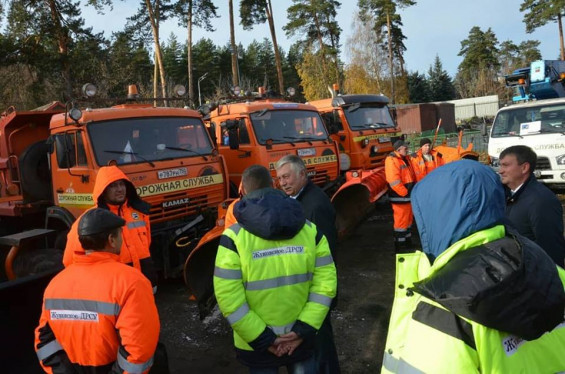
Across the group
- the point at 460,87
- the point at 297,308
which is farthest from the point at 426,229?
the point at 460,87

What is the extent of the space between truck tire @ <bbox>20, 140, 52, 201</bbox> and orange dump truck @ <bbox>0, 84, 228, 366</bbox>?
0.06 ft

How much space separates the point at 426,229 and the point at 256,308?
3.58ft

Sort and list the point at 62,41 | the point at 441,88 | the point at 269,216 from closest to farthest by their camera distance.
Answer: the point at 269,216 → the point at 62,41 → the point at 441,88

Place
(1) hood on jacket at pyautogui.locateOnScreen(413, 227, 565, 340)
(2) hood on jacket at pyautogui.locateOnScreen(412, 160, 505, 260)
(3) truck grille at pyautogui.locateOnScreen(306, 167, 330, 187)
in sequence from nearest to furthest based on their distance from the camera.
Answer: (1) hood on jacket at pyautogui.locateOnScreen(413, 227, 565, 340)
(2) hood on jacket at pyautogui.locateOnScreen(412, 160, 505, 260)
(3) truck grille at pyautogui.locateOnScreen(306, 167, 330, 187)

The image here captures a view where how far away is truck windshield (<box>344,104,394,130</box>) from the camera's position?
920 centimetres

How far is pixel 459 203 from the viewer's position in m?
1.37

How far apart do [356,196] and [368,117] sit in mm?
2459

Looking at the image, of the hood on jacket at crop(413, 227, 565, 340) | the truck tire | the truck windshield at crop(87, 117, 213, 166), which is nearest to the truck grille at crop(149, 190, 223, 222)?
the truck windshield at crop(87, 117, 213, 166)

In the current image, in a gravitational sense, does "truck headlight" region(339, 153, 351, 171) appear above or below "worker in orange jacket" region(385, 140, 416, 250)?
above

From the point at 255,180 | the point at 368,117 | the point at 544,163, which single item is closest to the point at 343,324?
the point at 255,180

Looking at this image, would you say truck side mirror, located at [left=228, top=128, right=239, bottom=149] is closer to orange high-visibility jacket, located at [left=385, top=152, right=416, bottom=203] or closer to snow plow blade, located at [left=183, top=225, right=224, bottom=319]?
orange high-visibility jacket, located at [left=385, top=152, right=416, bottom=203]

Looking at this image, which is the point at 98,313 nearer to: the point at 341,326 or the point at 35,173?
the point at 341,326

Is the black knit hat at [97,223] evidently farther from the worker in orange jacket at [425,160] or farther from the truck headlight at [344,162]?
the truck headlight at [344,162]

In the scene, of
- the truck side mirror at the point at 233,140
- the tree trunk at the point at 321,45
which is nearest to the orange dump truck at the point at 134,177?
the truck side mirror at the point at 233,140
